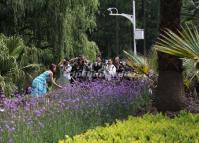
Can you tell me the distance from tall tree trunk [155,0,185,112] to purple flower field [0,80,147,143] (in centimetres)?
82

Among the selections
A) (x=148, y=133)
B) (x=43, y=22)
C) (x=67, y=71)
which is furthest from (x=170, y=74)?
(x=43, y=22)

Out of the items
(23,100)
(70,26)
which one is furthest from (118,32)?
(23,100)

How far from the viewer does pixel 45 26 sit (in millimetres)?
24219

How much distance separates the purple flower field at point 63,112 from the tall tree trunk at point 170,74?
82cm

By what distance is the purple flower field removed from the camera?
808cm

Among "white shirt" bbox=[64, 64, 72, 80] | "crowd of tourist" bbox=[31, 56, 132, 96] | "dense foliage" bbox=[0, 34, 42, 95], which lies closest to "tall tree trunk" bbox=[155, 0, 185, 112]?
"dense foliage" bbox=[0, 34, 42, 95]

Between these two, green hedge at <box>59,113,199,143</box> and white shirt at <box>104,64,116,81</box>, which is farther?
white shirt at <box>104,64,116,81</box>

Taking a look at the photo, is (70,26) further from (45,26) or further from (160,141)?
(160,141)

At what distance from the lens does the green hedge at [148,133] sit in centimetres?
609

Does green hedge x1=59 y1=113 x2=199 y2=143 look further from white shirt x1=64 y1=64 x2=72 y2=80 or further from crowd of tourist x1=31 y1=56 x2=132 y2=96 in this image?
white shirt x1=64 y1=64 x2=72 y2=80

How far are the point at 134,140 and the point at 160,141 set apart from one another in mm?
295

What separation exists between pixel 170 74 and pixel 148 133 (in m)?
3.70

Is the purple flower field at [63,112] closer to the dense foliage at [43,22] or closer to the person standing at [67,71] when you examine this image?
the person standing at [67,71]

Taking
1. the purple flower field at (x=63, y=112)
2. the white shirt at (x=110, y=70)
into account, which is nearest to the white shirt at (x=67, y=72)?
the white shirt at (x=110, y=70)
